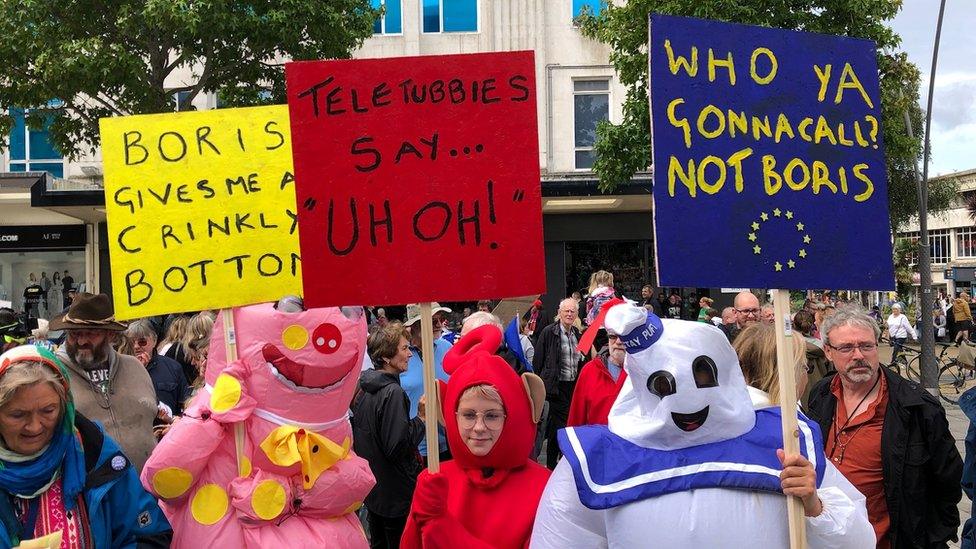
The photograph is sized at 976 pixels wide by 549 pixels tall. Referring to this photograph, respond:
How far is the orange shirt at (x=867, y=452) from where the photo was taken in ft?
13.5

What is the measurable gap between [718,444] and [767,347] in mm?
1004

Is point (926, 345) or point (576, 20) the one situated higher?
point (576, 20)

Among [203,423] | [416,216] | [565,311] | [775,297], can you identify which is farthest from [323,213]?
[565,311]

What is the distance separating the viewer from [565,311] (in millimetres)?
9523

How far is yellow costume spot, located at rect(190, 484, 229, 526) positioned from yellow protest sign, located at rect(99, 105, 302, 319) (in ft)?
2.61

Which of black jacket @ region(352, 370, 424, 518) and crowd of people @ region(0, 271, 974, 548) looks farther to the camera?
black jacket @ region(352, 370, 424, 518)

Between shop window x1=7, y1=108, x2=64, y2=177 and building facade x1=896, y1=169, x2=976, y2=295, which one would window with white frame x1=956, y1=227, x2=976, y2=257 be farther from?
shop window x1=7, y1=108, x2=64, y2=177

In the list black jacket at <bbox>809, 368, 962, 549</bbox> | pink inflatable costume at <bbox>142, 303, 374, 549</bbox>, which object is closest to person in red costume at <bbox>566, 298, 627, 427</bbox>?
black jacket at <bbox>809, 368, 962, 549</bbox>

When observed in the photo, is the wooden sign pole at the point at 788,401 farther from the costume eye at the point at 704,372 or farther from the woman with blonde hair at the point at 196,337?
the woman with blonde hair at the point at 196,337

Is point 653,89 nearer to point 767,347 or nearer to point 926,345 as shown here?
point 767,347

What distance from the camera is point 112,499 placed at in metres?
3.22

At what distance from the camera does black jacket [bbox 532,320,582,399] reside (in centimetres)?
941

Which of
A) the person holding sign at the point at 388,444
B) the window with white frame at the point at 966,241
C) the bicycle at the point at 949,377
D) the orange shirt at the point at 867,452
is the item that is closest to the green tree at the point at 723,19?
the bicycle at the point at 949,377

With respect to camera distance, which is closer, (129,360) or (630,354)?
(630,354)
